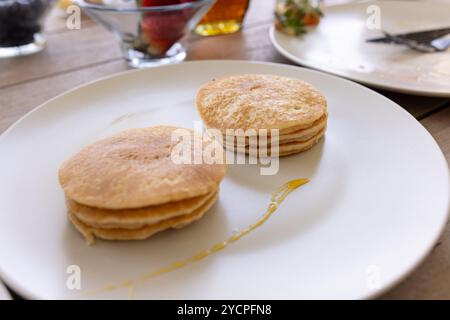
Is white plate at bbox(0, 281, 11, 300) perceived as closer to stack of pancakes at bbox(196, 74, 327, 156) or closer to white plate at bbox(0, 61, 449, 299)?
white plate at bbox(0, 61, 449, 299)

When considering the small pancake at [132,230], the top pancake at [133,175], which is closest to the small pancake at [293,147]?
the top pancake at [133,175]

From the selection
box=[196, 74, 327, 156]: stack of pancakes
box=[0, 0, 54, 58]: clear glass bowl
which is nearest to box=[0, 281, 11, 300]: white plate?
box=[196, 74, 327, 156]: stack of pancakes

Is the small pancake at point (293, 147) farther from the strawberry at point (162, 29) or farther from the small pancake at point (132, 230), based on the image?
the strawberry at point (162, 29)

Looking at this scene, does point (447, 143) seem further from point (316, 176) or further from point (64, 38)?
point (64, 38)

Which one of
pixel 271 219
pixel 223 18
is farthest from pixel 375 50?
pixel 271 219

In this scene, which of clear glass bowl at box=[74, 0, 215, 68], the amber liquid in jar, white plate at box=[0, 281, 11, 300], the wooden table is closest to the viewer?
white plate at box=[0, 281, 11, 300]

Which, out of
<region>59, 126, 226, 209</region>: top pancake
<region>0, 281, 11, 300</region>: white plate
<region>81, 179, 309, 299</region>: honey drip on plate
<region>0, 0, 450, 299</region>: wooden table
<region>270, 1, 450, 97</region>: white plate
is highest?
<region>59, 126, 226, 209</region>: top pancake

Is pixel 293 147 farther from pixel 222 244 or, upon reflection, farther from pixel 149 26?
pixel 149 26
